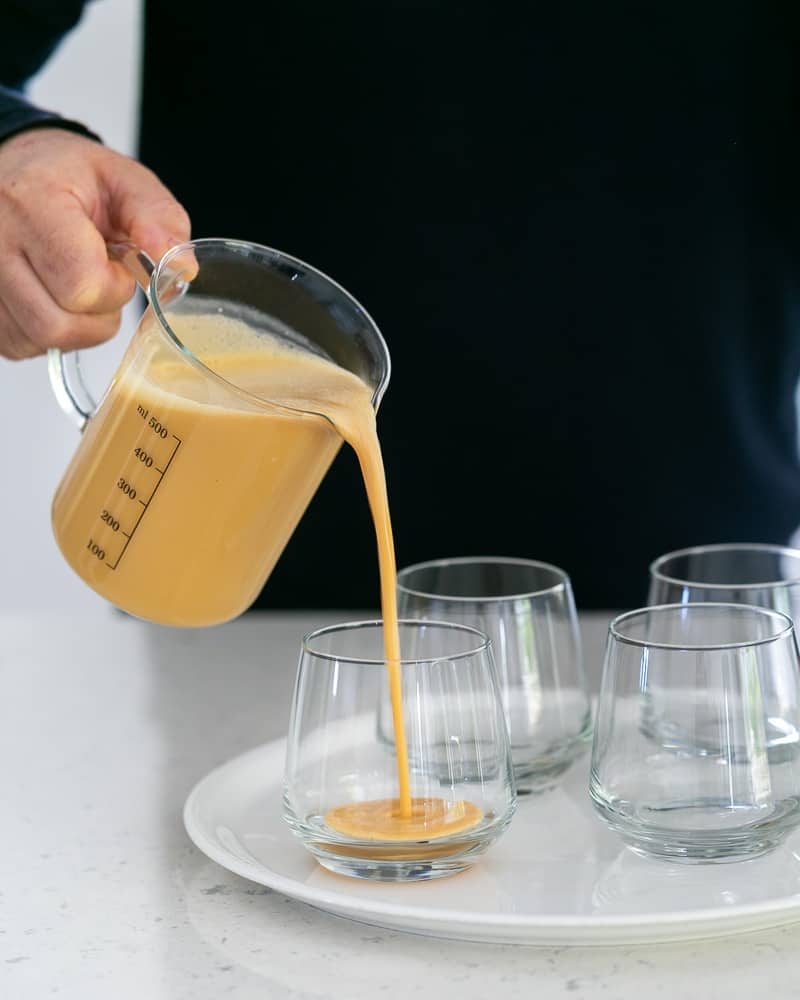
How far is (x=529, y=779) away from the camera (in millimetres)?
1132

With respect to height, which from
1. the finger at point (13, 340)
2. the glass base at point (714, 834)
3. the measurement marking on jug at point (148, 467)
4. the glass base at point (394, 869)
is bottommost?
the glass base at point (394, 869)

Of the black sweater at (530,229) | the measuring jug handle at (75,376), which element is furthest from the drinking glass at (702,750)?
the black sweater at (530,229)

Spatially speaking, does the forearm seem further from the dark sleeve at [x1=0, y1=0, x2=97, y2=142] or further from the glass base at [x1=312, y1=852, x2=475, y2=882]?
the glass base at [x1=312, y1=852, x2=475, y2=882]

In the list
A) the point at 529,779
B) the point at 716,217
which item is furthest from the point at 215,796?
the point at 716,217

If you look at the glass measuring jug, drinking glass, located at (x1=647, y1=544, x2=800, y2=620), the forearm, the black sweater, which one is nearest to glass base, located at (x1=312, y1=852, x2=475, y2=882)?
the glass measuring jug

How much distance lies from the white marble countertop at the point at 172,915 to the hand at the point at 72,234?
35 centimetres

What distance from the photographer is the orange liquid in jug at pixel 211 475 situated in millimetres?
1007

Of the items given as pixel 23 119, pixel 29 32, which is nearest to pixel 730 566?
pixel 23 119

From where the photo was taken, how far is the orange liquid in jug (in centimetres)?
101

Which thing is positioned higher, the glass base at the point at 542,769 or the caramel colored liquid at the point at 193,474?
the caramel colored liquid at the point at 193,474

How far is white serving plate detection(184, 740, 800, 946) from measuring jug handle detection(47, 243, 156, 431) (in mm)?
302

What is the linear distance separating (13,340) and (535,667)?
1.65ft

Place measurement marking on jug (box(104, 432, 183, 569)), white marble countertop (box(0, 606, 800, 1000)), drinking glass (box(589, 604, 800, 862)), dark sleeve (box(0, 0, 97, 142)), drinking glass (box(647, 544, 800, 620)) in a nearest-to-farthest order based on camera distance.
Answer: white marble countertop (box(0, 606, 800, 1000))
drinking glass (box(589, 604, 800, 862))
measurement marking on jug (box(104, 432, 183, 569))
drinking glass (box(647, 544, 800, 620))
dark sleeve (box(0, 0, 97, 142))

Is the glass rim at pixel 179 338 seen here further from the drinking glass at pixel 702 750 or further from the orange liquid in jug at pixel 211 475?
the drinking glass at pixel 702 750
